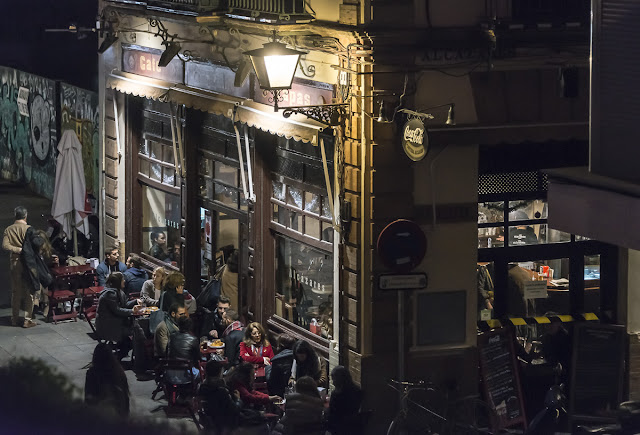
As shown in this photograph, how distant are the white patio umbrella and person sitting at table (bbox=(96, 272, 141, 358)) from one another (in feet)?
12.7

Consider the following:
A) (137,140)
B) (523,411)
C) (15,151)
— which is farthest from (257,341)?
(15,151)

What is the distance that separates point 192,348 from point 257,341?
31.9 inches

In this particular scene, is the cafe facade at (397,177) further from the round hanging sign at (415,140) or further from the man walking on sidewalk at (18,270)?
the man walking on sidewalk at (18,270)

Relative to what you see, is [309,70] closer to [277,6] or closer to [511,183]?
[277,6]

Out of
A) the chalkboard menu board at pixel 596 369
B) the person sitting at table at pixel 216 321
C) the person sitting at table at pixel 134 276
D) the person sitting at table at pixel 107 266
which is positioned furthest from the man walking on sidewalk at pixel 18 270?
the chalkboard menu board at pixel 596 369

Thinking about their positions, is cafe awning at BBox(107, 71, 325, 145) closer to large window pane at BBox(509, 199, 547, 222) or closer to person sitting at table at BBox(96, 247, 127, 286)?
person sitting at table at BBox(96, 247, 127, 286)

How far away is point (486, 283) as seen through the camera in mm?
16578

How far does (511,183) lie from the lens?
54.4ft

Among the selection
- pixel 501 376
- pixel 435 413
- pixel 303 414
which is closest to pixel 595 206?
pixel 303 414

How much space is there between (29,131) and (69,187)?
399 inches

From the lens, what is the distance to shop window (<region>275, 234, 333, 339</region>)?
671 inches

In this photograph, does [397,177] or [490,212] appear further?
[490,212]

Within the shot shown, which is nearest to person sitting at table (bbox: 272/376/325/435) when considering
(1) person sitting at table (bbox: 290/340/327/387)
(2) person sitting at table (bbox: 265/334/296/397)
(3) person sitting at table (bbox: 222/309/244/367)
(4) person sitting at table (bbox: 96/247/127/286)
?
(1) person sitting at table (bbox: 290/340/327/387)

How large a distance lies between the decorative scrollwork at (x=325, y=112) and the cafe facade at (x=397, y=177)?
0.09 ft
